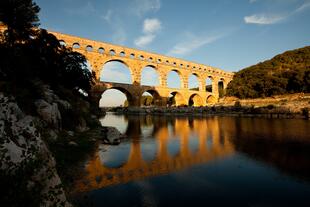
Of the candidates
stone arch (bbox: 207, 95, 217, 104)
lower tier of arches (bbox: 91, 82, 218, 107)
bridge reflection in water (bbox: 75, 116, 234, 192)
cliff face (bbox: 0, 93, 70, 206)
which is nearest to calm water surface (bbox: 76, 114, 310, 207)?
bridge reflection in water (bbox: 75, 116, 234, 192)

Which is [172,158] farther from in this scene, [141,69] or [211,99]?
[211,99]

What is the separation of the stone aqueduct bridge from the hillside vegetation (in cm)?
972

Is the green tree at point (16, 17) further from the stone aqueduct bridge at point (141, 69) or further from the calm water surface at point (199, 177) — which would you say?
the stone aqueduct bridge at point (141, 69)

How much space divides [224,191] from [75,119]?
35.6 feet

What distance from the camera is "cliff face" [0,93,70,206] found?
3.15 metres

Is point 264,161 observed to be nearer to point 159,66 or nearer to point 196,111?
point 196,111

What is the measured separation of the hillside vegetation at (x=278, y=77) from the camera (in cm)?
4322

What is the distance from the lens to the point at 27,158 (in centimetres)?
342

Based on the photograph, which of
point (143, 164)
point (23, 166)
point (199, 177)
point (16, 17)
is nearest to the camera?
point (23, 166)

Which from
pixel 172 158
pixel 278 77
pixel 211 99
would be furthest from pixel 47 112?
pixel 211 99

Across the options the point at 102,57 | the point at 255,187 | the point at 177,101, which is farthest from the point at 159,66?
the point at 255,187

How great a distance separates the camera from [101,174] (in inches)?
254

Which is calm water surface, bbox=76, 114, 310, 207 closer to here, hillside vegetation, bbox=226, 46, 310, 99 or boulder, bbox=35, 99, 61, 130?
boulder, bbox=35, 99, 61, 130

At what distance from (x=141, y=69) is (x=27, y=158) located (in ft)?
142
